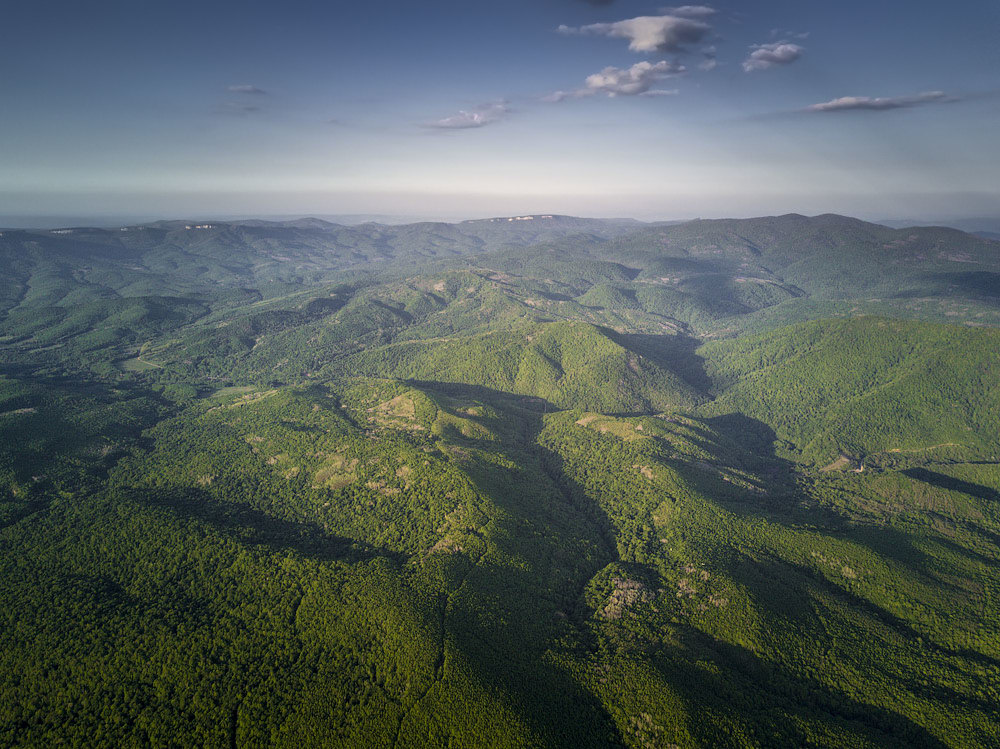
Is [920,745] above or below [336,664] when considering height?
below

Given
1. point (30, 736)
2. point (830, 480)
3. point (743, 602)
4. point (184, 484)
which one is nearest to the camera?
point (30, 736)

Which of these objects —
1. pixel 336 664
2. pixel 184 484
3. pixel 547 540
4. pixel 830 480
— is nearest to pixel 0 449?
pixel 184 484

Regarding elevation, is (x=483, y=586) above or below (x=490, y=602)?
above

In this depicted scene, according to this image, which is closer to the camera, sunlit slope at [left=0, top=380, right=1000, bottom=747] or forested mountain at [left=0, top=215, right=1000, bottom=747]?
sunlit slope at [left=0, top=380, right=1000, bottom=747]

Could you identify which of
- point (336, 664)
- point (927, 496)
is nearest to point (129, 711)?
point (336, 664)

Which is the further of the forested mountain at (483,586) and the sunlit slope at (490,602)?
the forested mountain at (483,586)

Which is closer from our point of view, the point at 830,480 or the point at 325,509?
the point at 325,509

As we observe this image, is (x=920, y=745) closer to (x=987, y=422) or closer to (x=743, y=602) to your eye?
(x=743, y=602)

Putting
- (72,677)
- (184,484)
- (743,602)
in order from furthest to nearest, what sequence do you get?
(184,484)
(743,602)
(72,677)

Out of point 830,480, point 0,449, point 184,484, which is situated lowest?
point 830,480

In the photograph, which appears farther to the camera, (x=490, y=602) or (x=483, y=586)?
(x=483, y=586)
